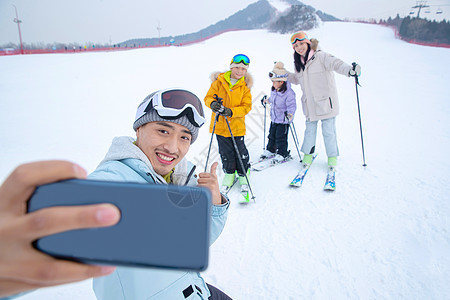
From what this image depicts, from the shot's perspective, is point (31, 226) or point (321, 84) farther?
point (321, 84)

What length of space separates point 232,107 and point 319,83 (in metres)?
1.69

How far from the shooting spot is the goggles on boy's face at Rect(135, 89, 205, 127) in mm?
1453

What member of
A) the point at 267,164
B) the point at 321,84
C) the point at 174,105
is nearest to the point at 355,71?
the point at 321,84

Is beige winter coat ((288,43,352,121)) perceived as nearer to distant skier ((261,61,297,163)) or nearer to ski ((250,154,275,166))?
distant skier ((261,61,297,163))

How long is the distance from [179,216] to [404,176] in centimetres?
466

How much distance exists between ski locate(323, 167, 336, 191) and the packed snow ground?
4.1 inches

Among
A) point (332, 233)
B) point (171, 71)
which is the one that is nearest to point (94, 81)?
point (171, 71)

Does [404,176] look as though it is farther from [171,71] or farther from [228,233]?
[171,71]

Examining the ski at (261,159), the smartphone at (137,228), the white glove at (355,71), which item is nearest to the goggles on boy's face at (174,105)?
the smartphone at (137,228)

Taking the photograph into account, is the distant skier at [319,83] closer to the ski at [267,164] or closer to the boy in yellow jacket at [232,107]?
the ski at [267,164]

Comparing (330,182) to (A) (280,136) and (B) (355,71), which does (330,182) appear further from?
(B) (355,71)

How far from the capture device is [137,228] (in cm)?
52

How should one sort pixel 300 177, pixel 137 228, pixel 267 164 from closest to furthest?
pixel 137 228, pixel 300 177, pixel 267 164

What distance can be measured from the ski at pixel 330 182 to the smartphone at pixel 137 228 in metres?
3.54
